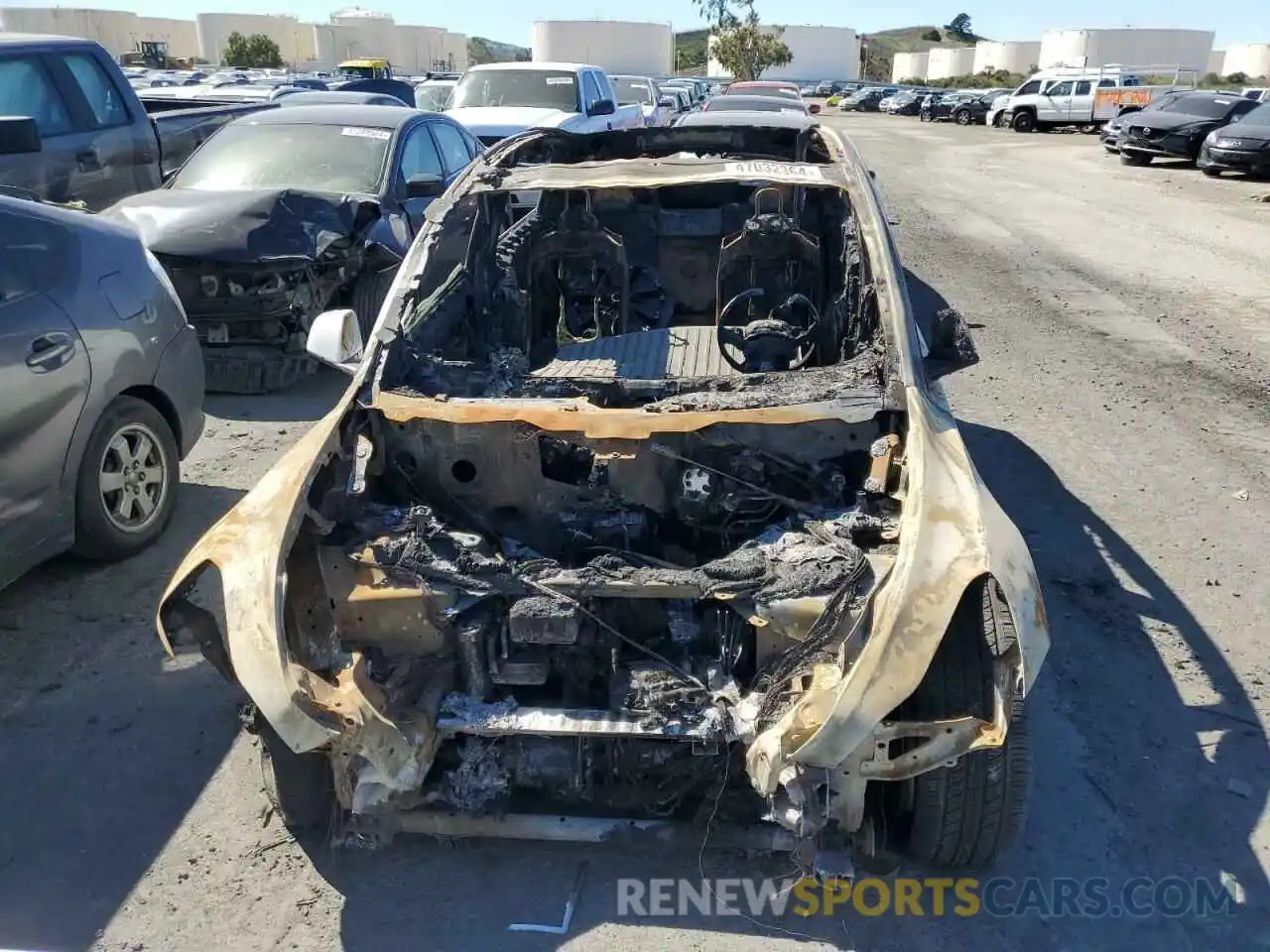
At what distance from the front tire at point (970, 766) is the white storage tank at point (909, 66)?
320 feet

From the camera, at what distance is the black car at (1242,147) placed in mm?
17828

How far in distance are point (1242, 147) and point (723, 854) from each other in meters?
19.6

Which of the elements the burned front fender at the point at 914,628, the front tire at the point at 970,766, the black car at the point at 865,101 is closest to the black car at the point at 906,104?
the black car at the point at 865,101

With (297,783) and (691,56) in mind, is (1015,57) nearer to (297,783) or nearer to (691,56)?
(691,56)

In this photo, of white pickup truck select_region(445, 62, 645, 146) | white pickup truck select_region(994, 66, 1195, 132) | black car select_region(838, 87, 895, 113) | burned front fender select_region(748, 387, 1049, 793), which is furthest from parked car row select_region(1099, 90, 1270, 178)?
black car select_region(838, 87, 895, 113)

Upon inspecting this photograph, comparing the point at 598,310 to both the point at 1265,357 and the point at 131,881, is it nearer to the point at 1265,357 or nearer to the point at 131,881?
the point at 131,881

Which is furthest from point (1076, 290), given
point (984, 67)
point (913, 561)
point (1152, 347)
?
point (984, 67)

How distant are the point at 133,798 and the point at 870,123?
131 feet

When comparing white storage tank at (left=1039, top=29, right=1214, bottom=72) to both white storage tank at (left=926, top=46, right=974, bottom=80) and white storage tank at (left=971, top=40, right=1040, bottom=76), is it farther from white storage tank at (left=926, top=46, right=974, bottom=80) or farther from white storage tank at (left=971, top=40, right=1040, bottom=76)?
white storage tank at (left=926, top=46, right=974, bottom=80)

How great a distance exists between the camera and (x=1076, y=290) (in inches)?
390

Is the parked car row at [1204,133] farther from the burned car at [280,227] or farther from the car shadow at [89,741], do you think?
the car shadow at [89,741]

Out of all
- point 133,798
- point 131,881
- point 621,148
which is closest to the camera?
point 131,881

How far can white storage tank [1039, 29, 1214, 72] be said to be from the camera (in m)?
76.0

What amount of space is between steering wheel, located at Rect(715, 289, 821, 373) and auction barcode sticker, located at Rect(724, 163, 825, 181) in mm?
536
